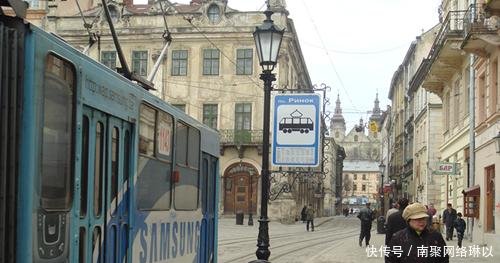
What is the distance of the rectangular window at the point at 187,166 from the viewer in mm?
9898

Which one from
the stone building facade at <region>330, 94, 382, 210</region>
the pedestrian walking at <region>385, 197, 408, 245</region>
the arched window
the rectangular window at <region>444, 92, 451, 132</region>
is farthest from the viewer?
the stone building facade at <region>330, 94, 382, 210</region>

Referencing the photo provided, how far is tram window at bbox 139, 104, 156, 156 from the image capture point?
8.19m

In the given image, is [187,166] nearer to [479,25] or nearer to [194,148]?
[194,148]

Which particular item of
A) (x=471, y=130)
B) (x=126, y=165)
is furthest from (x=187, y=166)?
(x=471, y=130)

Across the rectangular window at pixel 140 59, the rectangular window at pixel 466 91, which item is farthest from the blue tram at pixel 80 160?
the rectangular window at pixel 140 59

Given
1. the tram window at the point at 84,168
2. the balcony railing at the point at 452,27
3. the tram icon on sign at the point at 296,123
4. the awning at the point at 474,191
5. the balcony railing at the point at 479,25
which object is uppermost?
the balcony railing at the point at 452,27

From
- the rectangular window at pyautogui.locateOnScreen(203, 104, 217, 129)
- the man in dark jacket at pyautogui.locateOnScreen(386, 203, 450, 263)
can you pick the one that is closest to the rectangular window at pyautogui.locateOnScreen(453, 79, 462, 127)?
the rectangular window at pyautogui.locateOnScreen(203, 104, 217, 129)

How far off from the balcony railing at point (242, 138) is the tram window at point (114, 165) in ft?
144

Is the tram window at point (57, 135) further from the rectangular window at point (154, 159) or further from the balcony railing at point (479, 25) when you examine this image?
the balcony railing at point (479, 25)

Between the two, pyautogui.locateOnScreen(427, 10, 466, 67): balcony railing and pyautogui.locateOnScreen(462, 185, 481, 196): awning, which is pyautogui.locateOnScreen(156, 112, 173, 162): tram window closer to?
pyautogui.locateOnScreen(462, 185, 481, 196): awning

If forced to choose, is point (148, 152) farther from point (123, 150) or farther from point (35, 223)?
point (35, 223)

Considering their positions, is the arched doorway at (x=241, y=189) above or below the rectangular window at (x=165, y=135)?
below

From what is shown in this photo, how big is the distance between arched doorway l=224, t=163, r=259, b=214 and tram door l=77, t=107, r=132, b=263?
43.9 m

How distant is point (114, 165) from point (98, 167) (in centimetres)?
52
